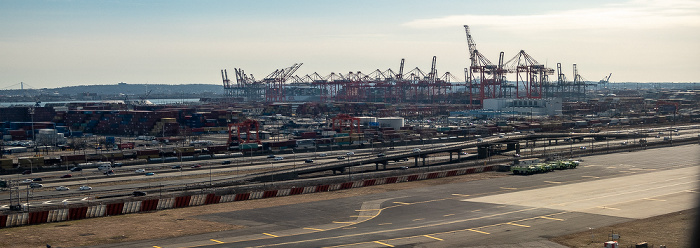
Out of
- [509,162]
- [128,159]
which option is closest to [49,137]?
[128,159]

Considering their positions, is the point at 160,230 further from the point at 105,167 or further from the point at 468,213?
the point at 105,167

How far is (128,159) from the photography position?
195 ft

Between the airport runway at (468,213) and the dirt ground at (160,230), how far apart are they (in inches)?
39.1

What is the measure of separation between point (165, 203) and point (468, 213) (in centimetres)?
1443

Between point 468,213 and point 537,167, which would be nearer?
point 468,213

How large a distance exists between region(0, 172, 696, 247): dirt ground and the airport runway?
992mm

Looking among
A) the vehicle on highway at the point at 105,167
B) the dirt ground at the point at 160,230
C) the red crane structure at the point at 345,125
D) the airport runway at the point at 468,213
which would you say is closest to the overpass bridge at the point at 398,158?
the airport runway at the point at 468,213

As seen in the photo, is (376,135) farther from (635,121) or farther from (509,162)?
(635,121)

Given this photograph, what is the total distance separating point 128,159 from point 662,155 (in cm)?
4604

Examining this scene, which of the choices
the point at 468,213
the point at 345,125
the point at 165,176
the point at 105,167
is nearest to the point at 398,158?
the point at 165,176

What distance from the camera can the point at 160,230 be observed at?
25672 millimetres

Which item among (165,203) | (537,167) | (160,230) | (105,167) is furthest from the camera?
(105,167)

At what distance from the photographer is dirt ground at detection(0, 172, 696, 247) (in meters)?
22.3

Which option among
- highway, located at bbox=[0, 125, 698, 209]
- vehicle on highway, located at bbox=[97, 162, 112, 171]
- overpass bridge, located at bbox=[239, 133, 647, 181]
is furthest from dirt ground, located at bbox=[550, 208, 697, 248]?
vehicle on highway, located at bbox=[97, 162, 112, 171]
